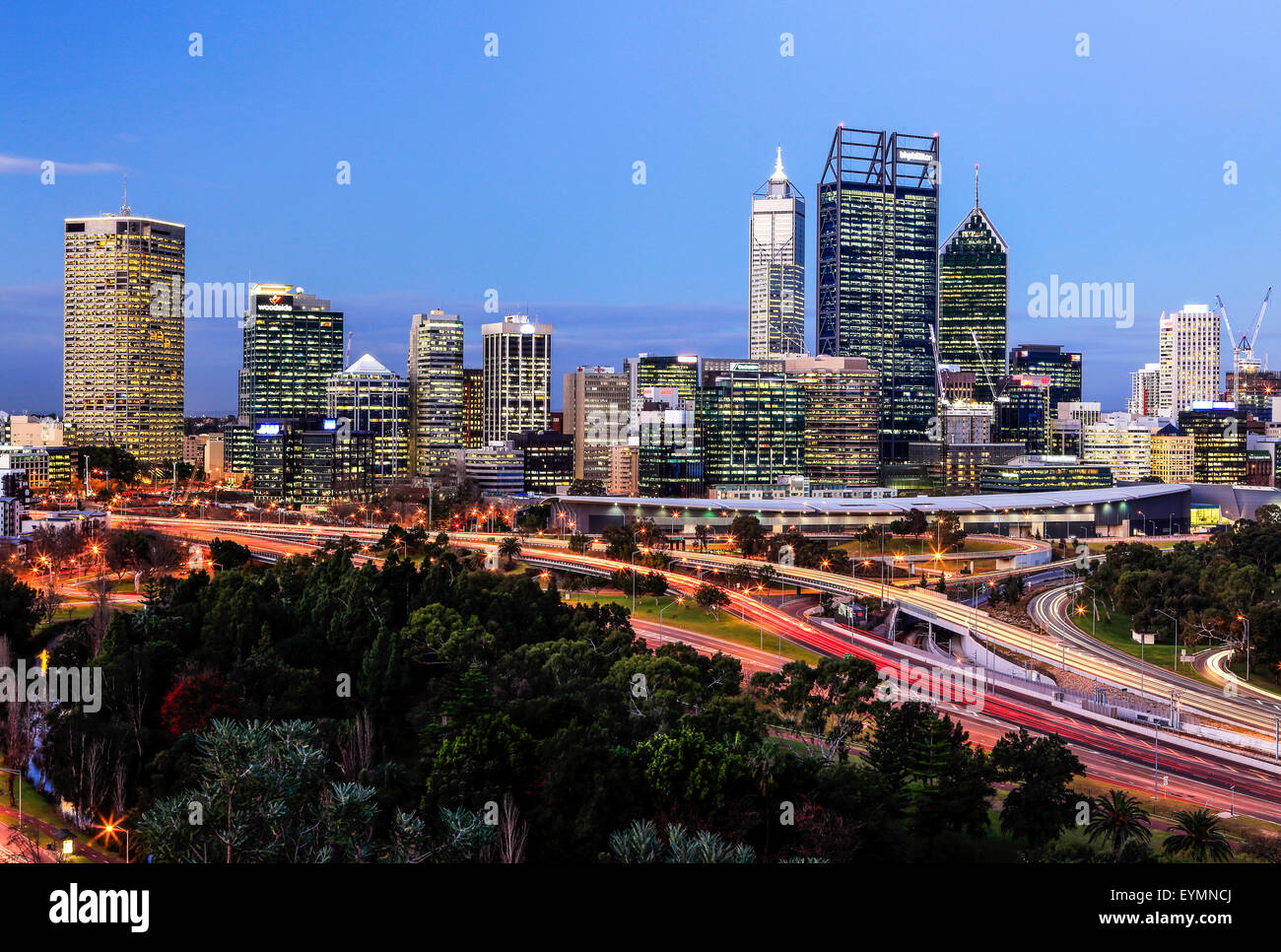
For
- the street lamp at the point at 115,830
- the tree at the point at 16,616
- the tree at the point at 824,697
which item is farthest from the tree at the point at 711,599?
the street lamp at the point at 115,830

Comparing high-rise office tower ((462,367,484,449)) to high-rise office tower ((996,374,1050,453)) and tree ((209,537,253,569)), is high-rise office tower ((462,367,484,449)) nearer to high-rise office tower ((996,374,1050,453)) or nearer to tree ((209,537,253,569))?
high-rise office tower ((996,374,1050,453))

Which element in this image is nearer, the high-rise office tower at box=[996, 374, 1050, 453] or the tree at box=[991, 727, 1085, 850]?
the tree at box=[991, 727, 1085, 850]

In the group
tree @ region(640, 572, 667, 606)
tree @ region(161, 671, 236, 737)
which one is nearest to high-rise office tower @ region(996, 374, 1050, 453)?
tree @ region(640, 572, 667, 606)

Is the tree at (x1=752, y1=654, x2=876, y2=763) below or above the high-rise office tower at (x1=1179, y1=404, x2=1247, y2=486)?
below

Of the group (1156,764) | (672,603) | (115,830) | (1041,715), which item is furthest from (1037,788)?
(672,603)

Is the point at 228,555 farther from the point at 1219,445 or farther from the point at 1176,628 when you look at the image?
the point at 1219,445

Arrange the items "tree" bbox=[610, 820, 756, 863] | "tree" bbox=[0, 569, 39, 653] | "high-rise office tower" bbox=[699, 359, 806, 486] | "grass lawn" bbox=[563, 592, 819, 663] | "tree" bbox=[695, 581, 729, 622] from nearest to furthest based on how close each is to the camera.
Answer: "tree" bbox=[610, 820, 756, 863], "tree" bbox=[0, 569, 39, 653], "grass lawn" bbox=[563, 592, 819, 663], "tree" bbox=[695, 581, 729, 622], "high-rise office tower" bbox=[699, 359, 806, 486]
